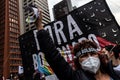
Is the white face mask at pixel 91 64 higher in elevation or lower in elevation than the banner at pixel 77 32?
lower

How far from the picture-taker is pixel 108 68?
218 centimetres

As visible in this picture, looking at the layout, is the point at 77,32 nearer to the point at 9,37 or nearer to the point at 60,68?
the point at 60,68

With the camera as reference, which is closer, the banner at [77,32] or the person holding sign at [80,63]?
the person holding sign at [80,63]

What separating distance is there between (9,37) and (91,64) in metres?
71.2

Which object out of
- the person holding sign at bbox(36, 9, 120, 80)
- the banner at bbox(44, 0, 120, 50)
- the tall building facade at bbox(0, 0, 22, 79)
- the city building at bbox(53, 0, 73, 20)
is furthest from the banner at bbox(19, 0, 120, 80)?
the city building at bbox(53, 0, 73, 20)

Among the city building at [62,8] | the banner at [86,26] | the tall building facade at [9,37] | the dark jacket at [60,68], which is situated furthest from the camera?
the city building at [62,8]

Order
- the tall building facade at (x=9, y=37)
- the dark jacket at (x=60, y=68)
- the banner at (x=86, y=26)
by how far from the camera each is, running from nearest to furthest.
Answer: the dark jacket at (x=60, y=68) < the banner at (x=86, y=26) < the tall building facade at (x=9, y=37)

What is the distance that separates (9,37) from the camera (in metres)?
71.2

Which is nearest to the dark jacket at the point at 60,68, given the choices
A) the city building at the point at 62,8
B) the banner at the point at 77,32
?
the banner at the point at 77,32

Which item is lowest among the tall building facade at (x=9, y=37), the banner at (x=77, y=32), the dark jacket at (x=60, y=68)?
the dark jacket at (x=60, y=68)

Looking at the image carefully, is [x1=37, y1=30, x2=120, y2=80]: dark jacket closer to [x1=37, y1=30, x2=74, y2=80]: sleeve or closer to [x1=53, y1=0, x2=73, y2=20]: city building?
[x1=37, y1=30, x2=74, y2=80]: sleeve

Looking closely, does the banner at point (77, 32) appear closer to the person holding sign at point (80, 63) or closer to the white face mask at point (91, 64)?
the person holding sign at point (80, 63)

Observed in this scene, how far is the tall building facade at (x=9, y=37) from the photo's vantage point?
6610 cm

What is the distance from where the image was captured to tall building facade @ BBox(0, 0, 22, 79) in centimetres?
6610
